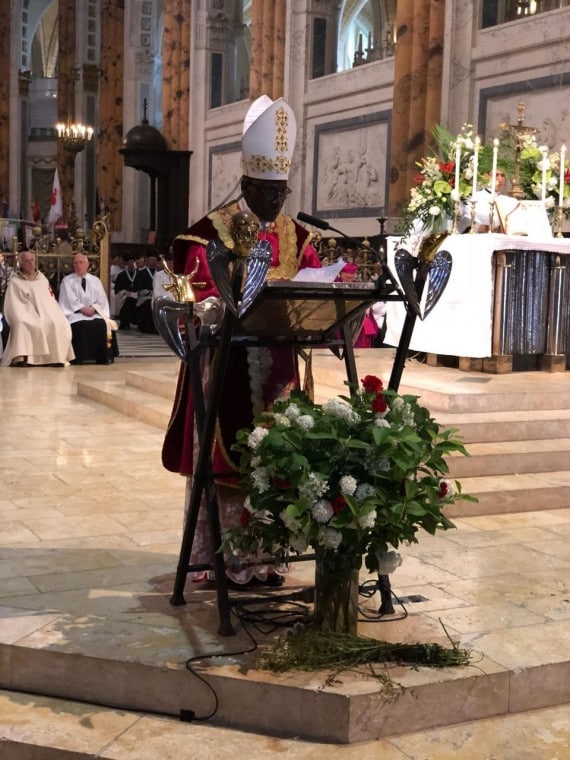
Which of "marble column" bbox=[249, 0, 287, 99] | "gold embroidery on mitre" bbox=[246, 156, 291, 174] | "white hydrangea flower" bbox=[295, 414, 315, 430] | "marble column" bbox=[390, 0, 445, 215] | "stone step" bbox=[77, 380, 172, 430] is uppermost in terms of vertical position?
"marble column" bbox=[249, 0, 287, 99]

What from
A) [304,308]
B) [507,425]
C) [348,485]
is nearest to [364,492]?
[348,485]

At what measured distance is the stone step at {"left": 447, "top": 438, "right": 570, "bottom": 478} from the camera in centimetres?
568

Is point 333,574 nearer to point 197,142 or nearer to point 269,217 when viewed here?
point 269,217

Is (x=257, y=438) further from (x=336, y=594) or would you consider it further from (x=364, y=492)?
(x=336, y=594)

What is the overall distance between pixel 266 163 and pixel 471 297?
13.5ft

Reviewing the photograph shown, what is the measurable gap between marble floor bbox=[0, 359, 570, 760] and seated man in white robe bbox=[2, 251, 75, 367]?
263 inches

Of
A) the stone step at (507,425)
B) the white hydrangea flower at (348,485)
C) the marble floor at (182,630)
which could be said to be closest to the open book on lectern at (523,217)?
the stone step at (507,425)

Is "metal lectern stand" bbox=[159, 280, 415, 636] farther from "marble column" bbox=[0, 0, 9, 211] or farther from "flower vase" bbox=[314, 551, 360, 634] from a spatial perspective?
"marble column" bbox=[0, 0, 9, 211]

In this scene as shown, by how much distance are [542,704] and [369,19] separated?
25.7 meters

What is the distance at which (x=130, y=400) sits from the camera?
843cm

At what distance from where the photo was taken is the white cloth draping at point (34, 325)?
11.9m

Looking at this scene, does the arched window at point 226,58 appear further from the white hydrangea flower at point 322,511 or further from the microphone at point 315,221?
the white hydrangea flower at point 322,511

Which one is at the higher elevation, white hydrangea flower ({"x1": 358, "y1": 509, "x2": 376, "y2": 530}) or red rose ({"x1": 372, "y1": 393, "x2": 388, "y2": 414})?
red rose ({"x1": 372, "y1": 393, "x2": 388, "y2": 414})

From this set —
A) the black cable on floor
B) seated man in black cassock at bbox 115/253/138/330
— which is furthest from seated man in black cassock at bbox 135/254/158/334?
the black cable on floor
